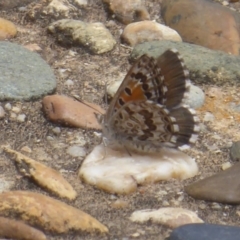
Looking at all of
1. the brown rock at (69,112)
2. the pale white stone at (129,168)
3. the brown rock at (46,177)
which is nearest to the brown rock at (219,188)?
the pale white stone at (129,168)

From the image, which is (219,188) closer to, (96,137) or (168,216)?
(168,216)

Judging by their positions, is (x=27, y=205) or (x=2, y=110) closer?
(x=27, y=205)

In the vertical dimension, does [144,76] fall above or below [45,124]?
above

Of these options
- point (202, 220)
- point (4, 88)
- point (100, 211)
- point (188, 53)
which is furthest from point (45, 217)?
point (188, 53)

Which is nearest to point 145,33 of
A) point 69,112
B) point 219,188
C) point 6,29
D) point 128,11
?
point 128,11

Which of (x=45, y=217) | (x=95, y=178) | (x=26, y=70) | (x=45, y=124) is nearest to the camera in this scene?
(x=45, y=217)

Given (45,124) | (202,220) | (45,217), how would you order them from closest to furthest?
(45,217) < (202,220) < (45,124)

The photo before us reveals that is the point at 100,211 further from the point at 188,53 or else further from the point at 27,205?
the point at 188,53
